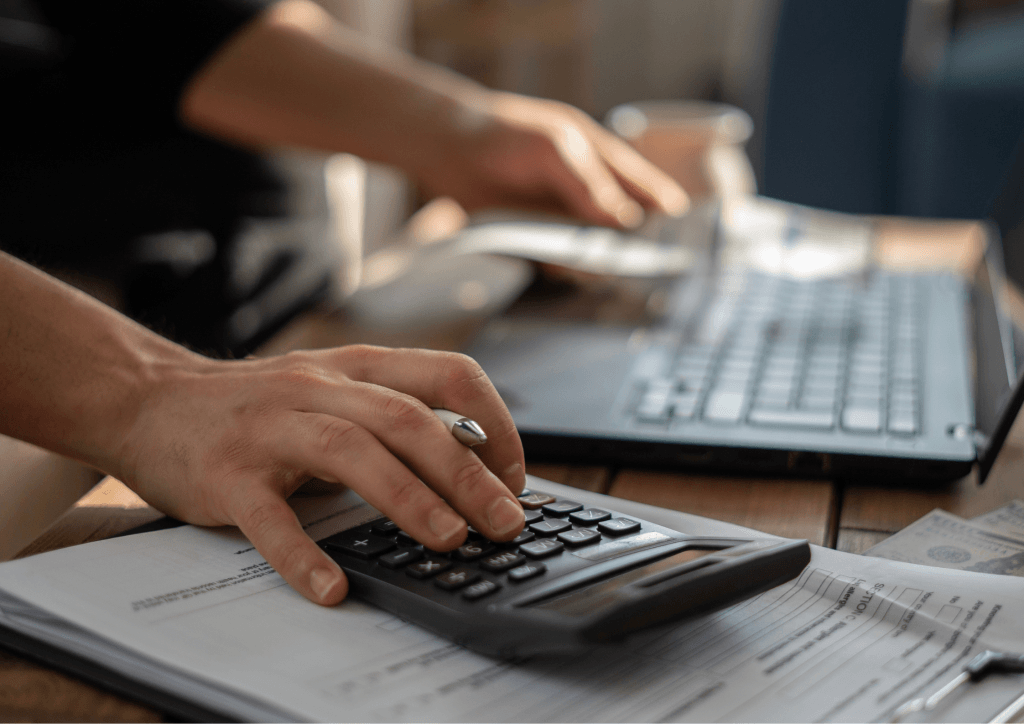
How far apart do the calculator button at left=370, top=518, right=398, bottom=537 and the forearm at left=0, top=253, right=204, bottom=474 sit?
15 centimetres

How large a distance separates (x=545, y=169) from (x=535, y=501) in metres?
0.57

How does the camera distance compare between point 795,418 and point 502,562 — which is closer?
point 502,562

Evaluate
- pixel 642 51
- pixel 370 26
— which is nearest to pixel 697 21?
pixel 642 51

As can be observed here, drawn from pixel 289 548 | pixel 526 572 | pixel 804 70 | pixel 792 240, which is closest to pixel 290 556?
pixel 289 548

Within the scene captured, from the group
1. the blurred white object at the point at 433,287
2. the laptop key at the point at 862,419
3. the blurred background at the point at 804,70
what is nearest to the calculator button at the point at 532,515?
the laptop key at the point at 862,419

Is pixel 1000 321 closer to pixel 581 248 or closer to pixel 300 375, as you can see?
pixel 581 248

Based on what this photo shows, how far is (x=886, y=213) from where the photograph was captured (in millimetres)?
2217

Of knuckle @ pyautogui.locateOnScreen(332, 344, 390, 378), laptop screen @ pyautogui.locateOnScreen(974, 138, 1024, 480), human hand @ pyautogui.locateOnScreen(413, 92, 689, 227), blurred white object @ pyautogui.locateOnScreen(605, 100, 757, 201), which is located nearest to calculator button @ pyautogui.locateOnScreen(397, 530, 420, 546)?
knuckle @ pyautogui.locateOnScreen(332, 344, 390, 378)

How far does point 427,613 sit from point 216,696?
0.08 meters

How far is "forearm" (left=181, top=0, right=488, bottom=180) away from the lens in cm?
96

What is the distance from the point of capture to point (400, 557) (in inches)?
13.9

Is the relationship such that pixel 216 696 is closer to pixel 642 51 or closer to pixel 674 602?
pixel 674 602

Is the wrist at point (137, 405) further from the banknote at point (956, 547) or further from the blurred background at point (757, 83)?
the banknote at point (956, 547)

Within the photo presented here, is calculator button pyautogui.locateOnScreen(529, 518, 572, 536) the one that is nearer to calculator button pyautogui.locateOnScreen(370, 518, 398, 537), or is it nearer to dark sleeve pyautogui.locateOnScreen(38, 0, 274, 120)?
calculator button pyautogui.locateOnScreen(370, 518, 398, 537)
